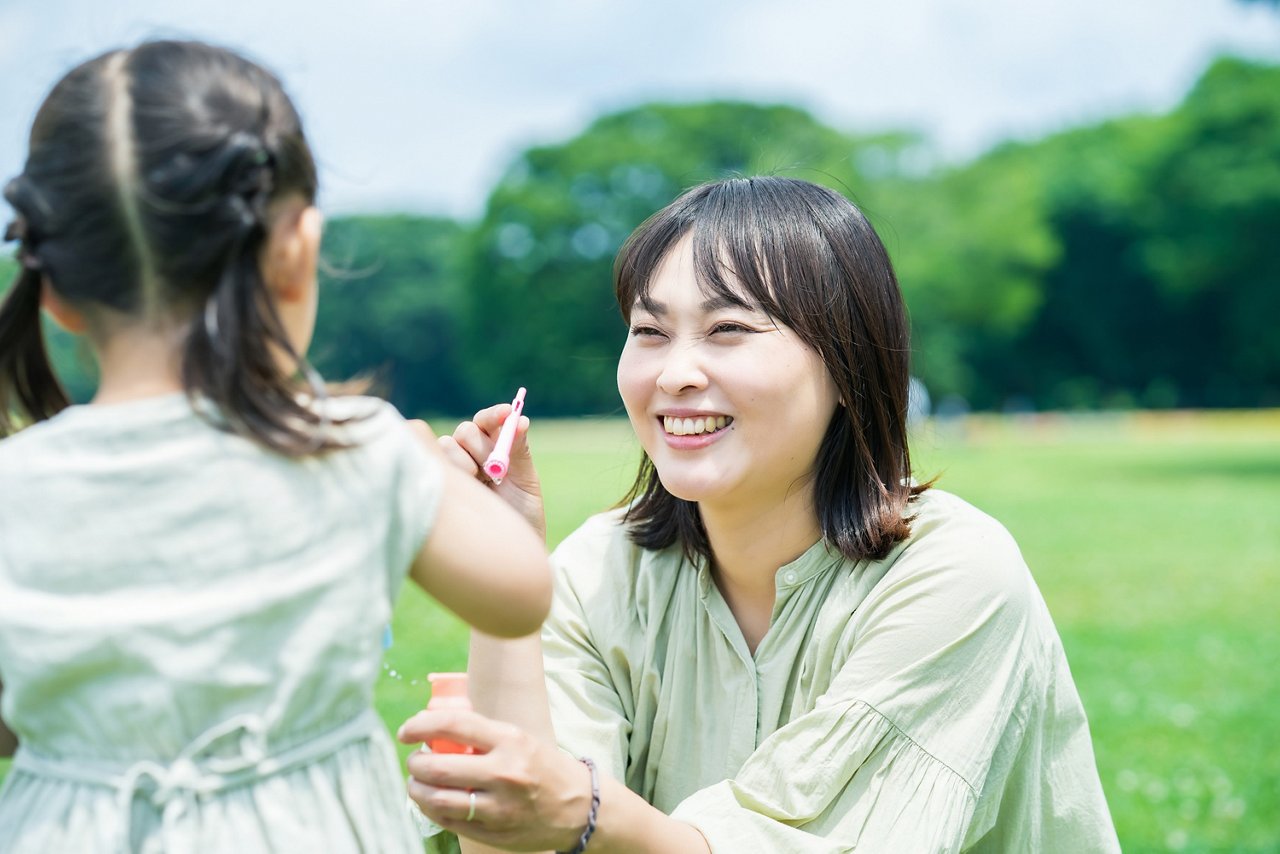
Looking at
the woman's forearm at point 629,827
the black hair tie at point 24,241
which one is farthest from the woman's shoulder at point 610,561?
the black hair tie at point 24,241

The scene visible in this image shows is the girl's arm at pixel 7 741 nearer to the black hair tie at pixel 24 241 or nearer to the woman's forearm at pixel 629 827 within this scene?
the black hair tie at pixel 24 241

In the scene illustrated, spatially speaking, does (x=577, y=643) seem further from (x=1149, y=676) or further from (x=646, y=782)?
(x=1149, y=676)

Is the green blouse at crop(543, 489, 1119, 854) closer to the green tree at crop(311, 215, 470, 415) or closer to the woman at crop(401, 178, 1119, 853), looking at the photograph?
the woman at crop(401, 178, 1119, 853)

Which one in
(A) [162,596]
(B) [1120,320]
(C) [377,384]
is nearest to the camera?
(A) [162,596]

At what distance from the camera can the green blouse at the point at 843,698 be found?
6.87 ft

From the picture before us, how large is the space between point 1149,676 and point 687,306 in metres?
5.26

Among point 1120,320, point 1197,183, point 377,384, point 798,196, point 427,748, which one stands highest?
point 798,196

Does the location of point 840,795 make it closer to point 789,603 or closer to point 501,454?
point 789,603

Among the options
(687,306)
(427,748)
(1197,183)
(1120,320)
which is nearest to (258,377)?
(427,748)

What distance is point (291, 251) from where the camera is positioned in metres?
1.46

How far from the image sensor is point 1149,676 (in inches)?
266

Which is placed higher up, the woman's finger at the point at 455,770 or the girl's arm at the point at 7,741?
the girl's arm at the point at 7,741

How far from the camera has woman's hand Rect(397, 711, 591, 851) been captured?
1.64 metres

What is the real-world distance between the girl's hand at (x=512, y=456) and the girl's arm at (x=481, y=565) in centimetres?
56
